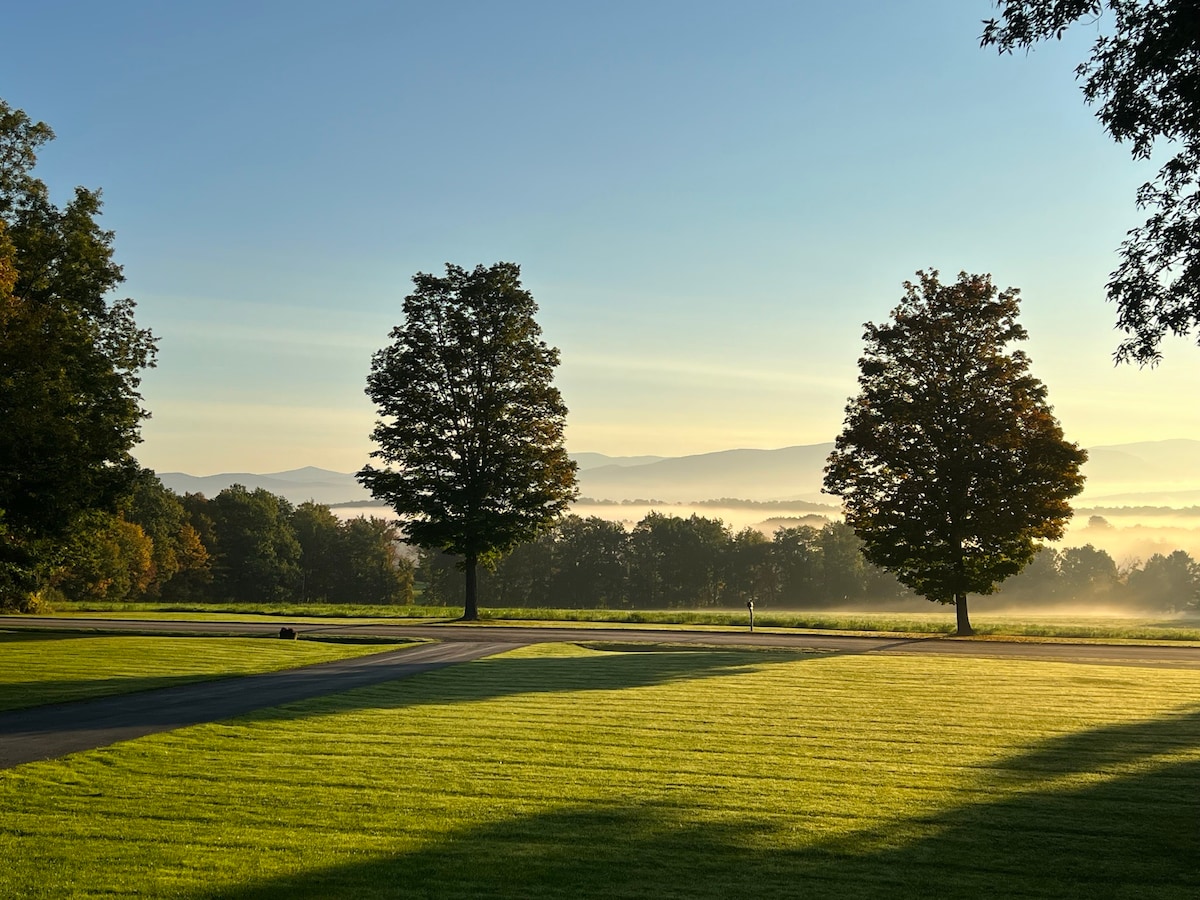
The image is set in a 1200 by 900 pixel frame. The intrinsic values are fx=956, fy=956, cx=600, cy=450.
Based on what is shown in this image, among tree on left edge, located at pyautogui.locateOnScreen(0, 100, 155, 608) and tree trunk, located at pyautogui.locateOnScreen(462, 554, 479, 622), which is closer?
tree on left edge, located at pyautogui.locateOnScreen(0, 100, 155, 608)

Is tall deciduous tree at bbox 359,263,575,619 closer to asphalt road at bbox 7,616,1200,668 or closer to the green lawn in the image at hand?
asphalt road at bbox 7,616,1200,668

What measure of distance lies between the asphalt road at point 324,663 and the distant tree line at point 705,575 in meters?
77.6

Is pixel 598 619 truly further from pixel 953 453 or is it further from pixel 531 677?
pixel 531 677

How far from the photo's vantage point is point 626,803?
979cm

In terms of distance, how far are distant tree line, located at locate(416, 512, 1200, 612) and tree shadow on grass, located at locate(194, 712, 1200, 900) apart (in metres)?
105

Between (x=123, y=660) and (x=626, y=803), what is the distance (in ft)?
62.1

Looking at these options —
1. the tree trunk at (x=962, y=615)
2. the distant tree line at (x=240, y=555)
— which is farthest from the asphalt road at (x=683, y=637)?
the distant tree line at (x=240, y=555)

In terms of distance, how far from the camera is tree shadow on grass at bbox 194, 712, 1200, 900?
286 inches

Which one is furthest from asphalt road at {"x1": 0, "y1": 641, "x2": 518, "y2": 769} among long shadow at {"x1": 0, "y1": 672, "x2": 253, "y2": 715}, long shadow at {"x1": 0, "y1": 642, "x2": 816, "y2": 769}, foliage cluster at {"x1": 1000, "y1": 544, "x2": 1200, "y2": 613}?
foliage cluster at {"x1": 1000, "y1": 544, "x2": 1200, "y2": 613}

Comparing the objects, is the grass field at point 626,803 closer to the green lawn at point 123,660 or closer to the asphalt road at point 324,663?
the asphalt road at point 324,663

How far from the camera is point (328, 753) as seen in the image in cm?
1219

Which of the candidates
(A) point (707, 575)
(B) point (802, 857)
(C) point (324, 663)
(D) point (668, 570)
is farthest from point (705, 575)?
(B) point (802, 857)

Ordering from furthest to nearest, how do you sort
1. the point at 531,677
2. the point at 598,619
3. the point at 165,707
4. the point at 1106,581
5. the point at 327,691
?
1. the point at 1106,581
2. the point at 598,619
3. the point at 531,677
4. the point at 327,691
5. the point at 165,707

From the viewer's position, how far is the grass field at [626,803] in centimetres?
752
